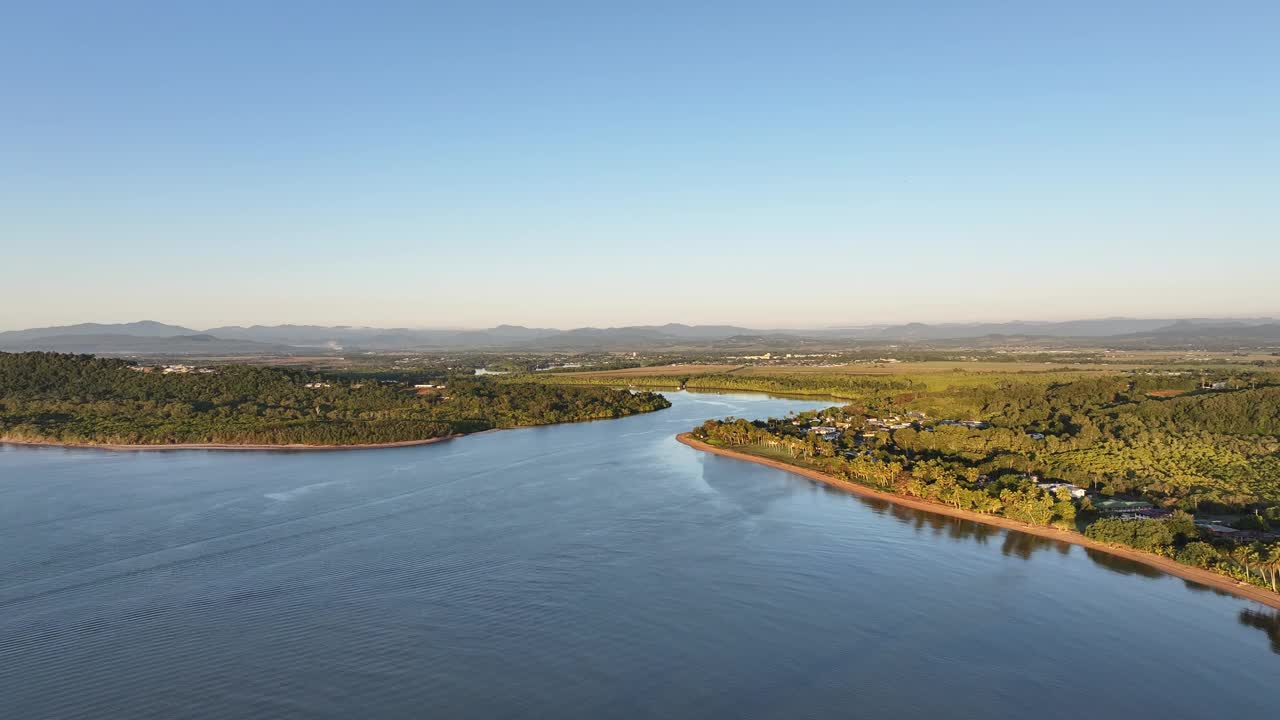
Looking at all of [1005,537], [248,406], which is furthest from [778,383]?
[1005,537]

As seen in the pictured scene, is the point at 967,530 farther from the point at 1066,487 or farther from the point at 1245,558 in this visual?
the point at 1245,558

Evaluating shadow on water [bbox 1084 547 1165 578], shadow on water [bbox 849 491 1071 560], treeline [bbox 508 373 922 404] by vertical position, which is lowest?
shadow on water [bbox 1084 547 1165 578]

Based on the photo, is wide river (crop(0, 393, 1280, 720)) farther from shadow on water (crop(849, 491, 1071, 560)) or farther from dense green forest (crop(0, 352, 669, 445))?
dense green forest (crop(0, 352, 669, 445))

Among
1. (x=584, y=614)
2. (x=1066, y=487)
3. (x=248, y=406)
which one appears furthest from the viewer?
(x=248, y=406)

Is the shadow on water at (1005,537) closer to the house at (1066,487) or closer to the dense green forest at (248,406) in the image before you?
the house at (1066,487)

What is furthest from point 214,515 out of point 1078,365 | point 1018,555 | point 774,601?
point 1078,365

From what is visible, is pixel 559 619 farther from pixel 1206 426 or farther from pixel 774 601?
pixel 1206 426

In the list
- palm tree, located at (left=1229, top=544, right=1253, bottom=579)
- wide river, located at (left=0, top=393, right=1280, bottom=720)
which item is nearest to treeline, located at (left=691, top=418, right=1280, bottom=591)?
palm tree, located at (left=1229, top=544, right=1253, bottom=579)
